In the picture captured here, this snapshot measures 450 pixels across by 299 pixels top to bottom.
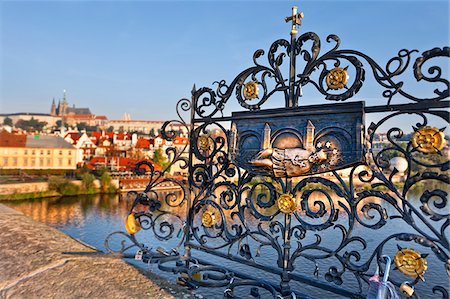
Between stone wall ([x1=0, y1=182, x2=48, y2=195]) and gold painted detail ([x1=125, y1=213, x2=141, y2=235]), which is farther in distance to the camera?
stone wall ([x1=0, y1=182, x2=48, y2=195])

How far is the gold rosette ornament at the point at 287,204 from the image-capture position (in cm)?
240

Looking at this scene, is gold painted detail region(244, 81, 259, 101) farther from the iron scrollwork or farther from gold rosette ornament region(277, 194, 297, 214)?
gold rosette ornament region(277, 194, 297, 214)

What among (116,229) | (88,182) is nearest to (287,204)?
(116,229)

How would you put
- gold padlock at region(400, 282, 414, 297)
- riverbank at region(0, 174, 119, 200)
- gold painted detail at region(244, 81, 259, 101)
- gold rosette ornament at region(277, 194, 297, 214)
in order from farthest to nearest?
riverbank at region(0, 174, 119, 200) → gold painted detail at region(244, 81, 259, 101) → gold rosette ornament at region(277, 194, 297, 214) → gold padlock at region(400, 282, 414, 297)

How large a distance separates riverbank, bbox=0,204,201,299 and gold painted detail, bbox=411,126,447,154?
75.8 inches

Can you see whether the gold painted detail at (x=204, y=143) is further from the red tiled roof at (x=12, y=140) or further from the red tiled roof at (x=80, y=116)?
the red tiled roof at (x=80, y=116)

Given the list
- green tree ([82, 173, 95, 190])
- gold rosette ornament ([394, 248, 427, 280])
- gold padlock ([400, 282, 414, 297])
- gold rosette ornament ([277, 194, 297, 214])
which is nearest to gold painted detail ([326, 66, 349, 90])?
gold rosette ornament ([277, 194, 297, 214])

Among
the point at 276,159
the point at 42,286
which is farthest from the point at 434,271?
the point at 42,286

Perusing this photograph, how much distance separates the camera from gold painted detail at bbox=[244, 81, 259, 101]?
2.78 m

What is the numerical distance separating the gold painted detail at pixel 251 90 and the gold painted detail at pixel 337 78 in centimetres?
65

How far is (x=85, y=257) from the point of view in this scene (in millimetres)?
3344

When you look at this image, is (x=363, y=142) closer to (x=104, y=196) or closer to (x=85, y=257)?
(x=85, y=257)

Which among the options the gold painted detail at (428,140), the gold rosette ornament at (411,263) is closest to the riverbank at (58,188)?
the gold rosette ornament at (411,263)

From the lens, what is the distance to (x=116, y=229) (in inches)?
536
